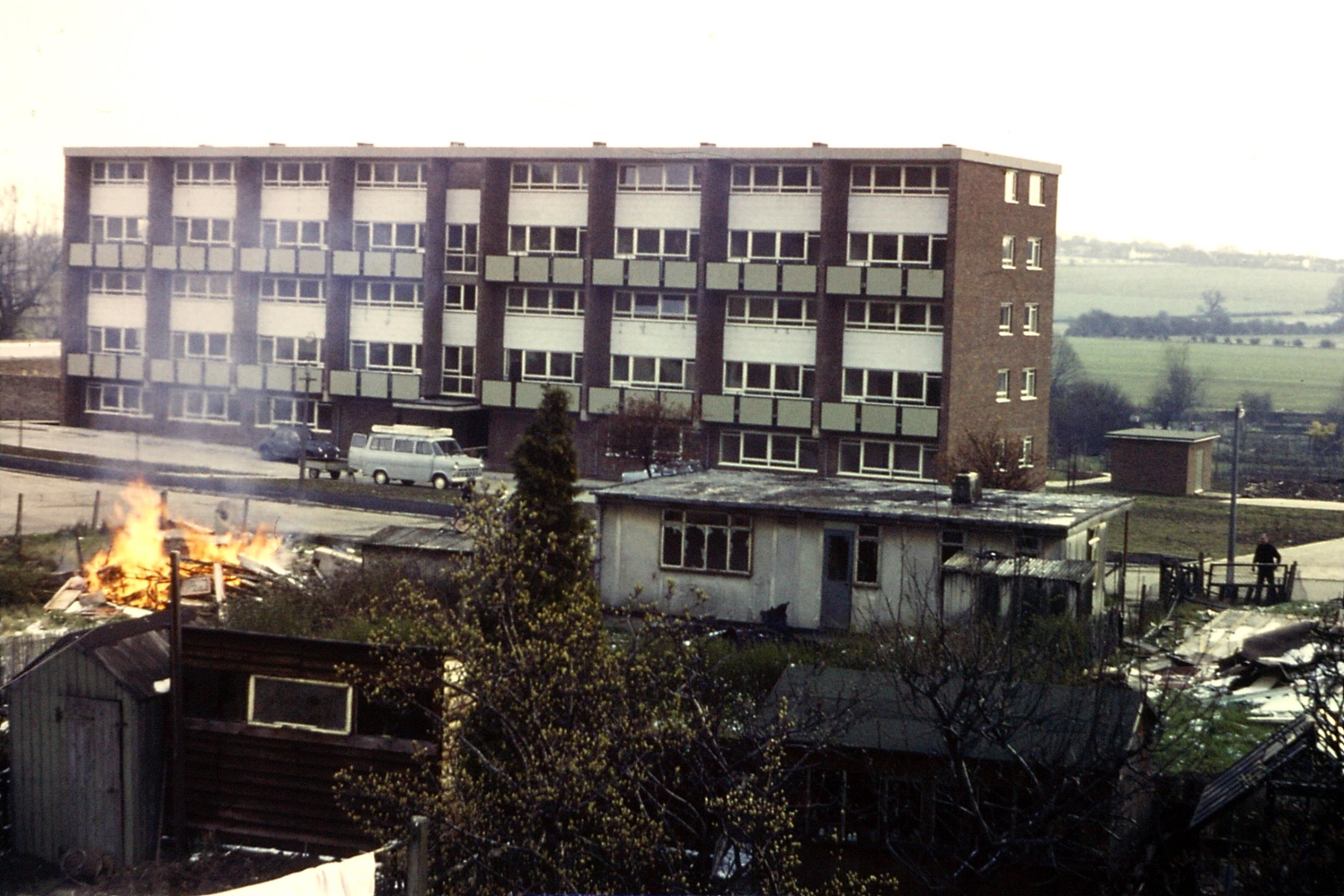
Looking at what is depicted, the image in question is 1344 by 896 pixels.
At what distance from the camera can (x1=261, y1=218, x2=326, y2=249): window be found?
39.2m

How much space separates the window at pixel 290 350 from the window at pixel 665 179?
919cm

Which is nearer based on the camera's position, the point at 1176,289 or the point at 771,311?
the point at 771,311

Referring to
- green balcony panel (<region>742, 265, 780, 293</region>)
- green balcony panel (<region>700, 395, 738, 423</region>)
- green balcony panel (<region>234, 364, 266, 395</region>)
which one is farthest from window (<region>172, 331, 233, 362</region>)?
green balcony panel (<region>742, 265, 780, 293</region>)

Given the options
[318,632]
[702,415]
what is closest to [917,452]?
[702,415]

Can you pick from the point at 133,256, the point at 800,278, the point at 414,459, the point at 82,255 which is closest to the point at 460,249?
the point at 414,459

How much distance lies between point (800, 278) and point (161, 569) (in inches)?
795

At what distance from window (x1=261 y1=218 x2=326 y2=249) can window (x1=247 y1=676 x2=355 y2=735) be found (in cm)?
2821

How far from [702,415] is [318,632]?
22.2 metres

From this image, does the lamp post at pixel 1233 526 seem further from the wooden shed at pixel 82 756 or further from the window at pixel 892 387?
the wooden shed at pixel 82 756

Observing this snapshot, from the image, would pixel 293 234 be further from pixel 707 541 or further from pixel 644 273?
pixel 707 541

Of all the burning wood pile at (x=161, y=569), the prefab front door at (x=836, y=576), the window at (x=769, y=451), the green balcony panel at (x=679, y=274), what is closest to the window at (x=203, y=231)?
the green balcony panel at (x=679, y=274)

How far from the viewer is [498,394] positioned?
3803 cm

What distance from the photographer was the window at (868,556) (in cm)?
1900

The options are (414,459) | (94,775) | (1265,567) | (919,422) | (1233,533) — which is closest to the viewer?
(94,775)
